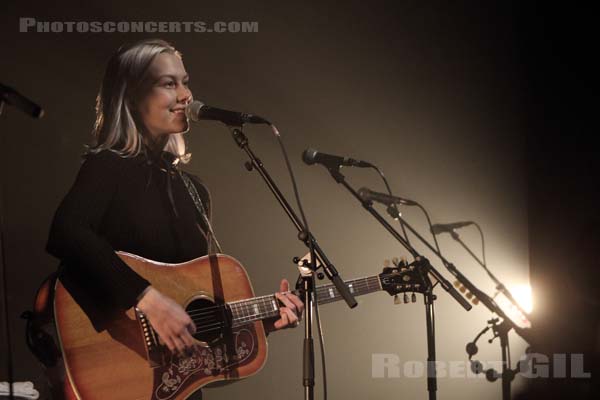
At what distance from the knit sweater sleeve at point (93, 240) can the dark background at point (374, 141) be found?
0.39 meters

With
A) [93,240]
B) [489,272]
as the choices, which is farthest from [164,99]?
[489,272]

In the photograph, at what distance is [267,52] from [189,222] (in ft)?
3.65

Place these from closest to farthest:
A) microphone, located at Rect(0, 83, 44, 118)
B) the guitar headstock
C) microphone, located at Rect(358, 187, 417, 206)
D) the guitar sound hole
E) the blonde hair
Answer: microphone, located at Rect(0, 83, 44, 118) → the guitar sound hole → the blonde hair → the guitar headstock → microphone, located at Rect(358, 187, 417, 206)

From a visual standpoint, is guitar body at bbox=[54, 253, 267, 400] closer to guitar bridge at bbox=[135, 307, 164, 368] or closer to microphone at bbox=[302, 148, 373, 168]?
guitar bridge at bbox=[135, 307, 164, 368]

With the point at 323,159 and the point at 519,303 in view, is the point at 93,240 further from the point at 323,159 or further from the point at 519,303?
the point at 519,303

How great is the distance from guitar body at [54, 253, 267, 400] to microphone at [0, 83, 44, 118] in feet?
2.46

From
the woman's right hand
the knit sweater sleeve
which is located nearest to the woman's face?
the knit sweater sleeve

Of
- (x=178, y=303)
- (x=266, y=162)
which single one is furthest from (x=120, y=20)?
(x=178, y=303)

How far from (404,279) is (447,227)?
79 cm

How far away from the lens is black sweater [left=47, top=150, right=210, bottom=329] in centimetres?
247

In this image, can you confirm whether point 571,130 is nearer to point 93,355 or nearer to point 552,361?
point 552,361

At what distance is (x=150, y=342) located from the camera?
2.46 m

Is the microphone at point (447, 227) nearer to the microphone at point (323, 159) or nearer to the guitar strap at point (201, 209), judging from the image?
the microphone at point (323, 159)

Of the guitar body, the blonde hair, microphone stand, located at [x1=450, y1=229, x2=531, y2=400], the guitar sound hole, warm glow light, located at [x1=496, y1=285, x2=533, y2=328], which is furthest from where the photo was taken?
warm glow light, located at [x1=496, y1=285, x2=533, y2=328]
